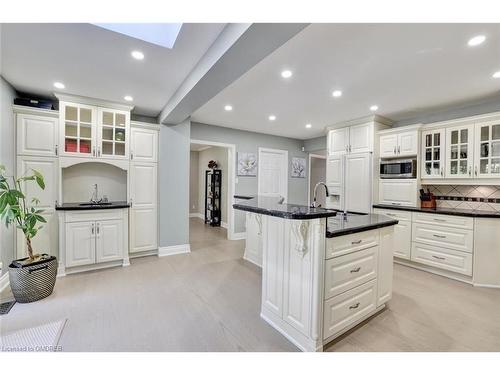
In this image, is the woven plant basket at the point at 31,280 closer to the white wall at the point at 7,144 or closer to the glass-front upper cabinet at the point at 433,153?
the white wall at the point at 7,144

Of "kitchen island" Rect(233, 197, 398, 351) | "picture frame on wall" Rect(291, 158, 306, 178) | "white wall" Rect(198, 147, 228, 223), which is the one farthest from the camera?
"white wall" Rect(198, 147, 228, 223)

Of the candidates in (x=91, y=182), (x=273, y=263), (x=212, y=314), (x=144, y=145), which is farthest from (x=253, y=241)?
(x=91, y=182)

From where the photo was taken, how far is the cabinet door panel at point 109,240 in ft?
10.5

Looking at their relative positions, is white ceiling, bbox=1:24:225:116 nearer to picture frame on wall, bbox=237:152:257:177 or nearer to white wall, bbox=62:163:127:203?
white wall, bbox=62:163:127:203

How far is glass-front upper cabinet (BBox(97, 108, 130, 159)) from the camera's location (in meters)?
3.34

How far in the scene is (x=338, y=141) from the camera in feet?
14.9

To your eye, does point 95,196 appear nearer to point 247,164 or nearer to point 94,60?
point 94,60

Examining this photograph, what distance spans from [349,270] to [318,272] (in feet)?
1.32

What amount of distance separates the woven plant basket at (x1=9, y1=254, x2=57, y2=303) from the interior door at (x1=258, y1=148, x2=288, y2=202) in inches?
156

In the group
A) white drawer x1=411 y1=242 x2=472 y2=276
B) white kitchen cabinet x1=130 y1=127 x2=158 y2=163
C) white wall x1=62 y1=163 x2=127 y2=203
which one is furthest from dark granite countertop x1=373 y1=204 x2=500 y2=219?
white wall x1=62 y1=163 x2=127 y2=203

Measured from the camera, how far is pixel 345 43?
6.23 ft

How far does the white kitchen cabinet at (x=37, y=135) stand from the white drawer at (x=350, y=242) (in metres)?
3.66
